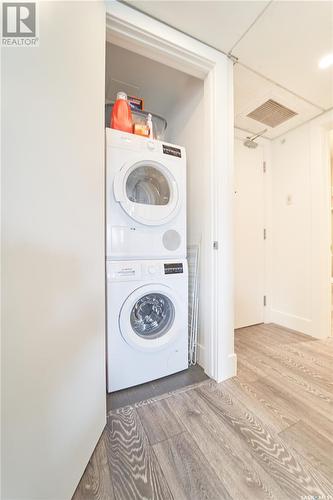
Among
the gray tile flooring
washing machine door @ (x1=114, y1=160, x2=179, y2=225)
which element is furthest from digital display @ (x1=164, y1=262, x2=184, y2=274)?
the gray tile flooring

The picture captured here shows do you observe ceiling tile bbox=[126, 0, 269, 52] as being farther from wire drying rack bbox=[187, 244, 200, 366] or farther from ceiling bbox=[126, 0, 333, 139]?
wire drying rack bbox=[187, 244, 200, 366]

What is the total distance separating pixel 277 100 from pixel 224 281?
1.77 metres

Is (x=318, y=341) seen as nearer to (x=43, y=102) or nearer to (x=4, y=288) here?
(x=4, y=288)

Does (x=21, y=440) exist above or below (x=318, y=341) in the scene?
above

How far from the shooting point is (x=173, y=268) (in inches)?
53.3

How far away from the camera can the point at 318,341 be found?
1.91m

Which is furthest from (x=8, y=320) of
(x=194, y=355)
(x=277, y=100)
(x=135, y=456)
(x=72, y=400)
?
(x=277, y=100)

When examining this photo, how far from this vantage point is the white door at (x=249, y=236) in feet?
7.24

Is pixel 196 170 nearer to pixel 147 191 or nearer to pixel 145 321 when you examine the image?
pixel 147 191

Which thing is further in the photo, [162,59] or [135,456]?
[162,59]

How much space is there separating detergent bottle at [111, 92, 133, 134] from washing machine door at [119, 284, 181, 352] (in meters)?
1.10

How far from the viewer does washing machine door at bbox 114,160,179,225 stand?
3.94 ft

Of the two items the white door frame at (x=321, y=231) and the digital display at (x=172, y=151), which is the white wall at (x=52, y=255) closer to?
the digital display at (x=172, y=151)

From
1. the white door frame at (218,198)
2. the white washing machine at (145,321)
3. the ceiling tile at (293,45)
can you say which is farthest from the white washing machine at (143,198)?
the ceiling tile at (293,45)
